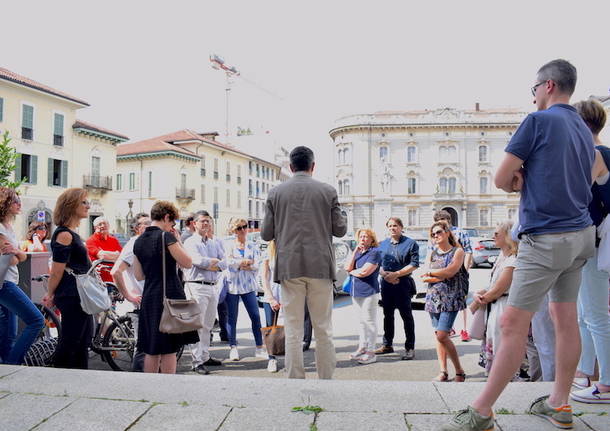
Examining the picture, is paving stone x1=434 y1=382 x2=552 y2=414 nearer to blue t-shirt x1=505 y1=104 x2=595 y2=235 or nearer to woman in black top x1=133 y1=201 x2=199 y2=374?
blue t-shirt x1=505 y1=104 x2=595 y2=235

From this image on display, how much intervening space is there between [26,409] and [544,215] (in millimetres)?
3354

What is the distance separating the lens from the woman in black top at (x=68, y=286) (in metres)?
4.51

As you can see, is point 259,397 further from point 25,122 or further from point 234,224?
point 25,122

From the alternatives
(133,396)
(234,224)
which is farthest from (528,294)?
(234,224)

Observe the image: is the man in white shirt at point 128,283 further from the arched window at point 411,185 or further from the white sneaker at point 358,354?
the arched window at point 411,185

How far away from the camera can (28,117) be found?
3412cm

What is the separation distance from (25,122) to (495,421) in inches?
1495

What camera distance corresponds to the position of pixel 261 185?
2943 inches

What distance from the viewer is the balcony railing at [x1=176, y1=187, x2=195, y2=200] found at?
53791mm

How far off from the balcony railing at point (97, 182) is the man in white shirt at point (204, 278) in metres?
36.5

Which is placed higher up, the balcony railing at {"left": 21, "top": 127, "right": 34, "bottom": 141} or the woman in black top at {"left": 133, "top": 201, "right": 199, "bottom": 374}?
the balcony railing at {"left": 21, "top": 127, "right": 34, "bottom": 141}

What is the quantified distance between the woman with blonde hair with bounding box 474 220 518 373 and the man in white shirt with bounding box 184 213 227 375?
Result: 3.22 meters

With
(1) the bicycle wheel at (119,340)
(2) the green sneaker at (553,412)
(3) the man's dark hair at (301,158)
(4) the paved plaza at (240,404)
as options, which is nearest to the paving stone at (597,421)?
(4) the paved plaza at (240,404)

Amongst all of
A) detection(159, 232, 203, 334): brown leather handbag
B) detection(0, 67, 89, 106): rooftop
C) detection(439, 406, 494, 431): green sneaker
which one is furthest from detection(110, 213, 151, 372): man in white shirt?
detection(0, 67, 89, 106): rooftop
